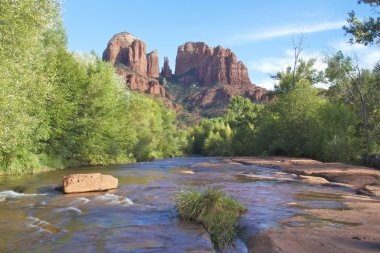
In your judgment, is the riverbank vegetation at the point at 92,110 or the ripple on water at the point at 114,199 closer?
the ripple on water at the point at 114,199

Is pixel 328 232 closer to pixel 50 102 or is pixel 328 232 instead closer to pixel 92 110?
pixel 50 102

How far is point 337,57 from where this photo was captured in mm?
35688

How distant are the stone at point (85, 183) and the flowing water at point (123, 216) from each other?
0.47m

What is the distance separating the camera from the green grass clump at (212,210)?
900 centimetres

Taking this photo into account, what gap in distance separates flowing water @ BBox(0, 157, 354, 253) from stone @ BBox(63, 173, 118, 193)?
1.54ft

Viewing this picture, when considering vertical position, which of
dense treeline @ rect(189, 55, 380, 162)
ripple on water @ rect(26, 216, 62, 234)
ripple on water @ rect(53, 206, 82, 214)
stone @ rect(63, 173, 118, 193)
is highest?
dense treeline @ rect(189, 55, 380, 162)

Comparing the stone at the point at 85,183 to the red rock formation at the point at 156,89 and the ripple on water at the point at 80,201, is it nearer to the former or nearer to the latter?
the ripple on water at the point at 80,201

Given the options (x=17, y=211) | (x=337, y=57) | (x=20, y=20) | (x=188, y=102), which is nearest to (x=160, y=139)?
(x=337, y=57)

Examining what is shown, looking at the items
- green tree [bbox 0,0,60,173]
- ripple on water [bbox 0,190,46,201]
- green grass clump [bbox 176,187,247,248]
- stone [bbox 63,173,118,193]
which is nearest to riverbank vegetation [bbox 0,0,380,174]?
green tree [bbox 0,0,60,173]

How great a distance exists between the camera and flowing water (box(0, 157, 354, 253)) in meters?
7.89

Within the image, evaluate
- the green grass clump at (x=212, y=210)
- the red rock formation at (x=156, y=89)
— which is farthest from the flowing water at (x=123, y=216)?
the red rock formation at (x=156, y=89)

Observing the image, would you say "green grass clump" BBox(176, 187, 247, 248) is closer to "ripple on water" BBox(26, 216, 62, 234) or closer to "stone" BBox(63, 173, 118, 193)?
"ripple on water" BBox(26, 216, 62, 234)

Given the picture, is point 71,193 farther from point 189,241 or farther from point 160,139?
point 160,139

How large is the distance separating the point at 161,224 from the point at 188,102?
160602mm
